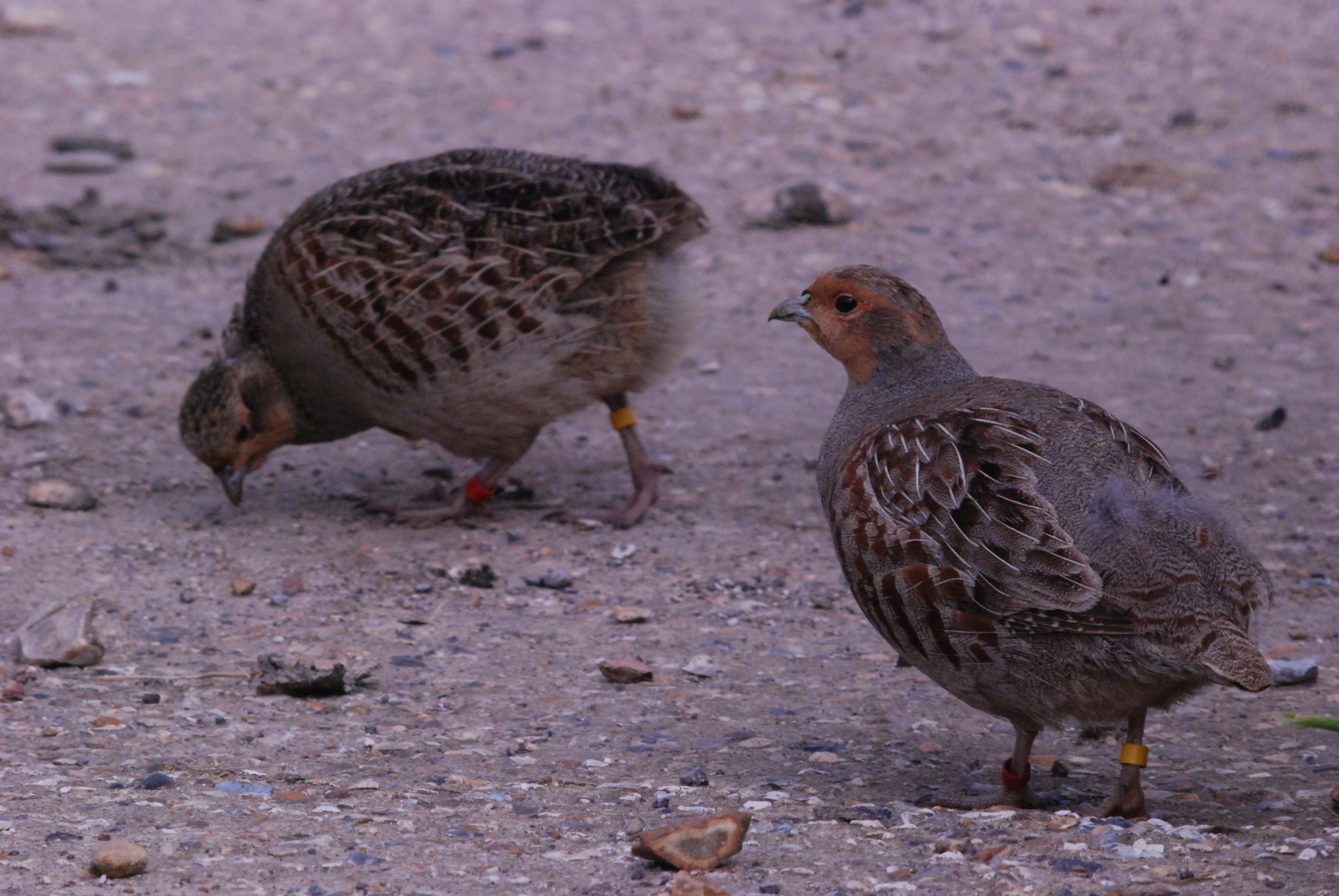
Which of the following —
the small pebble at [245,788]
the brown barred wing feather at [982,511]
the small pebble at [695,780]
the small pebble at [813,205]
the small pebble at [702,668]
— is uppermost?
the brown barred wing feather at [982,511]

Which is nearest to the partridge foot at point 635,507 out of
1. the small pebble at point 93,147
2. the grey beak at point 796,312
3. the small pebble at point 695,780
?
the grey beak at point 796,312

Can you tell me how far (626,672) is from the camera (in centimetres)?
460

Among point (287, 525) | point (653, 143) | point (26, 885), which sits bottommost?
point (287, 525)

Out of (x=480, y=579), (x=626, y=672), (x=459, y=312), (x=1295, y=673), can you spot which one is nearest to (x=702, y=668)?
(x=626, y=672)

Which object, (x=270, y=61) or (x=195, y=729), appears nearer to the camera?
(x=195, y=729)

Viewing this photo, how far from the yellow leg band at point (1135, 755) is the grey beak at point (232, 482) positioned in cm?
367

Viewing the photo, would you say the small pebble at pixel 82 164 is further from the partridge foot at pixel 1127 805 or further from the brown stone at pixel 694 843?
the partridge foot at pixel 1127 805

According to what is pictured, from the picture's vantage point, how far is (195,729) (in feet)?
13.5

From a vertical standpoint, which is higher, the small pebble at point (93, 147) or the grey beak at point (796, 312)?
the grey beak at point (796, 312)

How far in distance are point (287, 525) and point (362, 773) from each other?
2.21 metres

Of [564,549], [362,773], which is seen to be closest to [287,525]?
[564,549]

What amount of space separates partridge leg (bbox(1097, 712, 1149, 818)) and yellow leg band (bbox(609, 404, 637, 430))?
288 cm

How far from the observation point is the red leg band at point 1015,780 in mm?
3709

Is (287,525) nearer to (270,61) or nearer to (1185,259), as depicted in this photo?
(1185,259)
